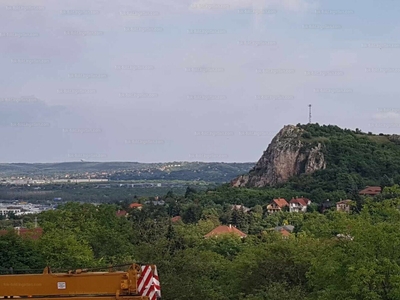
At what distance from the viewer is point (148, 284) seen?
13086 mm

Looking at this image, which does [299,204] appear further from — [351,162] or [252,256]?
[252,256]

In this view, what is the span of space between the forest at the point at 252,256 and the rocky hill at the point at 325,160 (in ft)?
249

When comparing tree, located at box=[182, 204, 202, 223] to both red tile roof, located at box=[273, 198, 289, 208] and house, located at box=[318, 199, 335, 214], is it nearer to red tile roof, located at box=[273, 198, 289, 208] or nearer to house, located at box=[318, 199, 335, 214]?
red tile roof, located at box=[273, 198, 289, 208]

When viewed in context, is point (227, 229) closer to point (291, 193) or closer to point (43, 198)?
point (291, 193)

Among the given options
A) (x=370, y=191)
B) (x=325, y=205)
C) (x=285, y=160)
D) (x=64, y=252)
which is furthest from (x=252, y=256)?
(x=285, y=160)

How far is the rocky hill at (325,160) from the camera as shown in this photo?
133 metres

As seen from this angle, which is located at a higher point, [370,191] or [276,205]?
[370,191]

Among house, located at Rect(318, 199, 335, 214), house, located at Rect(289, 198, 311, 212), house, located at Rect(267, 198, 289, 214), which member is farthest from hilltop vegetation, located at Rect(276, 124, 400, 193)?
house, located at Rect(267, 198, 289, 214)

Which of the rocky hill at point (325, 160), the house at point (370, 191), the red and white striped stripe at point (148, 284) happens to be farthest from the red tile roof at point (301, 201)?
the red and white striped stripe at point (148, 284)

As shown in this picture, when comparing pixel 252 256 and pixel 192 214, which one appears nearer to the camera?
pixel 252 256

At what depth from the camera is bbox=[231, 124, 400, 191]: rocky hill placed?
132875 millimetres

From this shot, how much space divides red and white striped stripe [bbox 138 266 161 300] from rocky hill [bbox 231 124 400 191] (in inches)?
4459

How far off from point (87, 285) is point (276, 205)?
98.2 meters

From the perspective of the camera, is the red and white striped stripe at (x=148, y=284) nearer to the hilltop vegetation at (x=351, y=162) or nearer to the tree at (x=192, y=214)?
the tree at (x=192, y=214)
